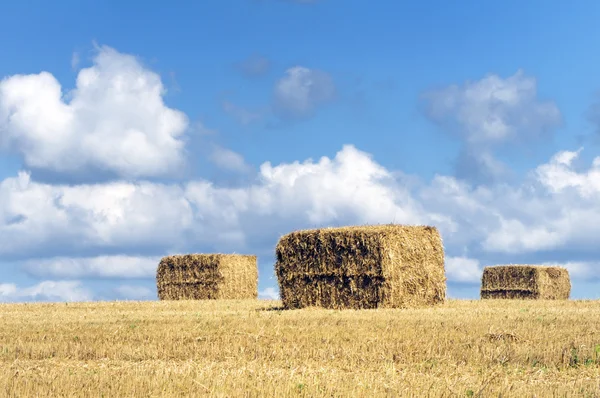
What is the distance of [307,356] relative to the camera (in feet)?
46.4

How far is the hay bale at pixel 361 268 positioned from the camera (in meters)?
25.1

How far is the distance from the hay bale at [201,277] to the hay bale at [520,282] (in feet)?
44.2

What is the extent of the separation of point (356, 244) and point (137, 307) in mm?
9107

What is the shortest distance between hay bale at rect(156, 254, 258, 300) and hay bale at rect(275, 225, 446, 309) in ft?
40.3

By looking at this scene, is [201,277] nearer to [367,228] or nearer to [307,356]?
[367,228]

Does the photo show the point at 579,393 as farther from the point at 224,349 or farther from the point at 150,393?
the point at 224,349

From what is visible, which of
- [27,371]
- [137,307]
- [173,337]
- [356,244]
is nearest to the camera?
[27,371]

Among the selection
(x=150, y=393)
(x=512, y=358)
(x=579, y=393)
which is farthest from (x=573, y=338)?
(x=150, y=393)

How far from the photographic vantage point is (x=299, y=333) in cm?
1645

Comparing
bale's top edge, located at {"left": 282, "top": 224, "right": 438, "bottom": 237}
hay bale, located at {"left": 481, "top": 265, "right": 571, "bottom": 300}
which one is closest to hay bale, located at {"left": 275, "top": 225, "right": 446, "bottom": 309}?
bale's top edge, located at {"left": 282, "top": 224, "right": 438, "bottom": 237}

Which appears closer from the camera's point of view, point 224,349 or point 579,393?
point 579,393

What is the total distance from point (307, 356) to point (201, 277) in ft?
83.6

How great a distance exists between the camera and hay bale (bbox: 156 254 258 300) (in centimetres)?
3881

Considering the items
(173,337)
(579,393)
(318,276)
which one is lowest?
(579,393)
